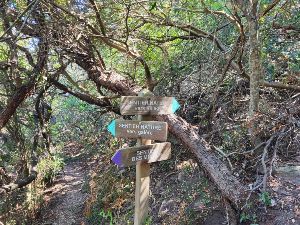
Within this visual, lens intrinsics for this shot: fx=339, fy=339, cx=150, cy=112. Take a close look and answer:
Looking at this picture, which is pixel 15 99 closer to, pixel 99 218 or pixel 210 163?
pixel 99 218

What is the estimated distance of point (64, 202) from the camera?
24.1 feet

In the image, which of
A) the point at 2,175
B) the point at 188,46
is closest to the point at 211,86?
the point at 188,46

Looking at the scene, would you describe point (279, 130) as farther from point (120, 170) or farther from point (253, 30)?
point (120, 170)

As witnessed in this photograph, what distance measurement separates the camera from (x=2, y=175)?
628cm

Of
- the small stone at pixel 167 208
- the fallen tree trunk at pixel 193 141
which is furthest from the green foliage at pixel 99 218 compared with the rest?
the fallen tree trunk at pixel 193 141

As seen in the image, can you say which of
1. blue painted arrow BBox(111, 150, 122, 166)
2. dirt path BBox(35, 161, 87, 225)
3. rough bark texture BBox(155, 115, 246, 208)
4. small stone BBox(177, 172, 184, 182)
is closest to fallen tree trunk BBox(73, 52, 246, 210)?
rough bark texture BBox(155, 115, 246, 208)

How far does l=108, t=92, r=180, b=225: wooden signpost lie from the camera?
370cm

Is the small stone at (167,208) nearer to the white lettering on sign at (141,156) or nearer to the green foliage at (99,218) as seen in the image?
the green foliage at (99,218)

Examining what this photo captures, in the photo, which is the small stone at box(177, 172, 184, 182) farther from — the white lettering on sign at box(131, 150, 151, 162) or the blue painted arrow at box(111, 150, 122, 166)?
the blue painted arrow at box(111, 150, 122, 166)

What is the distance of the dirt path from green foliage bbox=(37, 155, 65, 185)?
246mm

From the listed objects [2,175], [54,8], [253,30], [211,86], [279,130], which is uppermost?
[54,8]

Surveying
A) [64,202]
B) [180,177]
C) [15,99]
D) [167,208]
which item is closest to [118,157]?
[167,208]

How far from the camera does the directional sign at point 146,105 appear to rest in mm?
3773

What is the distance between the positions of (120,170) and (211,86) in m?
2.29
